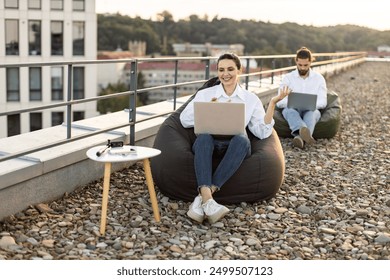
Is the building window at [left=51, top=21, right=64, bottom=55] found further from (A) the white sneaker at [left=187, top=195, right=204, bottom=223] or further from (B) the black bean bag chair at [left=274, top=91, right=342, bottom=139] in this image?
(A) the white sneaker at [left=187, top=195, right=204, bottom=223]

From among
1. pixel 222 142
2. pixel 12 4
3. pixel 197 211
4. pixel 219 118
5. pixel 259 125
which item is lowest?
pixel 197 211

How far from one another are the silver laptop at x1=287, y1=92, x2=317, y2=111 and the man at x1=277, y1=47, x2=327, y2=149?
2.5 inches

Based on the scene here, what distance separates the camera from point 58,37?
36.8 m

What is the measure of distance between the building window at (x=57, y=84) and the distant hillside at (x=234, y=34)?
13107mm

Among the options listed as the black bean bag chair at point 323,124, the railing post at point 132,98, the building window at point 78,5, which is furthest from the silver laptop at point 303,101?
the building window at point 78,5

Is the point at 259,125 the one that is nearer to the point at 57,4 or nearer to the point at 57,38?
the point at 57,38

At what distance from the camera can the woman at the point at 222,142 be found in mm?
4891

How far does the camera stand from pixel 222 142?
17.4 feet

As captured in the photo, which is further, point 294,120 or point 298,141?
point 294,120

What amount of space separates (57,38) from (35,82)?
2.80 m

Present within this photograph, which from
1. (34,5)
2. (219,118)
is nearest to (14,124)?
(34,5)

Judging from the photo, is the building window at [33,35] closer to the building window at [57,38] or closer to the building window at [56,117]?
the building window at [57,38]
